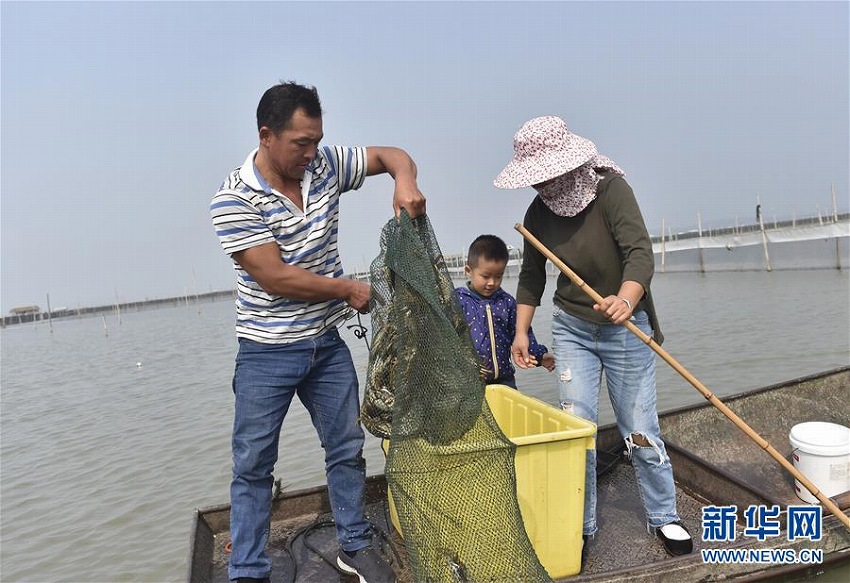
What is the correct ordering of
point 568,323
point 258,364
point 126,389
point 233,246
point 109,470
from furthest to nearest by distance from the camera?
1. point 126,389
2. point 109,470
3. point 568,323
4. point 258,364
5. point 233,246

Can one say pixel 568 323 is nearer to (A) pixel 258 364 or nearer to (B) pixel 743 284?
(A) pixel 258 364

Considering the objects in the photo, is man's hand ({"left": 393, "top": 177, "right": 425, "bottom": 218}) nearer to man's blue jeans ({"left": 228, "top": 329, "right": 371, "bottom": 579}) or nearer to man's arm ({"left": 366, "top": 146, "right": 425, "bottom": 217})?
man's arm ({"left": 366, "top": 146, "right": 425, "bottom": 217})

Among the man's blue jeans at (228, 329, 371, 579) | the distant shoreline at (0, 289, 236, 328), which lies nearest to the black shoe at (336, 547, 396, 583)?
the man's blue jeans at (228, 329, 371, 579)

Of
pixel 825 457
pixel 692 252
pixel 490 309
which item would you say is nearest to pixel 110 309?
pixel 692 252

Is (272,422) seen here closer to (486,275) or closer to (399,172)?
(399,172)

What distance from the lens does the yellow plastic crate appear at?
2.54 m

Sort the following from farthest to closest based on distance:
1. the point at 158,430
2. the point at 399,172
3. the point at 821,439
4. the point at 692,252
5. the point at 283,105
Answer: the point at 692,252 → the point at 158,430 → the point at 821,439 → the point at 399,172 → the point at 283,105

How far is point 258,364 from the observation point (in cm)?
261

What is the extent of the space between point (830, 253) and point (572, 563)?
93.2ft

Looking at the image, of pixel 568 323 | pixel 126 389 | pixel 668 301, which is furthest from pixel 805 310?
pixel 126 389

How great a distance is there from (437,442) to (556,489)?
63cm

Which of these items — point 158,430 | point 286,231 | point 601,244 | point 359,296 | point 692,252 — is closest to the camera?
point 286,231

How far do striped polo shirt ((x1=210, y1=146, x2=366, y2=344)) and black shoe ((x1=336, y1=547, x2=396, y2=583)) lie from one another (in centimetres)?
113

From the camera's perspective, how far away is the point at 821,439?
3.46m
